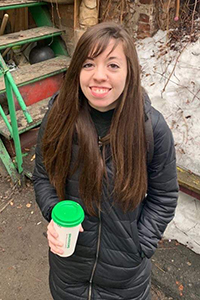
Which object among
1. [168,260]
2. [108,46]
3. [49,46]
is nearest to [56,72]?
[49,46]

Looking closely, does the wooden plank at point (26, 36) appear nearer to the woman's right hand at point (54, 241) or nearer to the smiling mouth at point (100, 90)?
the smiling mouth at point (100, 90)

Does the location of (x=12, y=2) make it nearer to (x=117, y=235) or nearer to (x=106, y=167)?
(x=106, y=167)

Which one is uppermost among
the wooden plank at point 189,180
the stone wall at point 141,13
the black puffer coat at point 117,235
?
the stone wall at point 141,13

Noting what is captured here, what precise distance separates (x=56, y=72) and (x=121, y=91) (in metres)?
2.81

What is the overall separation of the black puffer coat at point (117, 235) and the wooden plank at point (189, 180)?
1.00 m

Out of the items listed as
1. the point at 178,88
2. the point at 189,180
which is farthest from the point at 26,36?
the point at 189,180

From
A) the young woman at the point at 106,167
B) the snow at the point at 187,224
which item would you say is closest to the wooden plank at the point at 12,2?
the young woman at the point at 106,167

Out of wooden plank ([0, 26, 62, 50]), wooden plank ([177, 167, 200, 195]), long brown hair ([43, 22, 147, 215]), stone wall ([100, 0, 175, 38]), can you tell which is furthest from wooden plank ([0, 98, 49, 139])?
long brown hair ([43, 22, 147, 215])

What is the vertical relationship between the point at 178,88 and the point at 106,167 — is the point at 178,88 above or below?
below

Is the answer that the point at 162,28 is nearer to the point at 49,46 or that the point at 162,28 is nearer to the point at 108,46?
the point at 49,46

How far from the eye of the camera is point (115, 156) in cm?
139

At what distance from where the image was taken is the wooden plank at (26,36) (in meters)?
3.71

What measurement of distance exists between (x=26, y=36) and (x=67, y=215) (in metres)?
3.27

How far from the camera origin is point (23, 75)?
3.79 m
